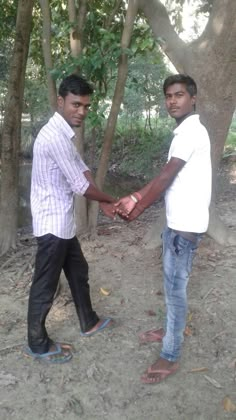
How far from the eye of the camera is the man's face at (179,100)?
271 cm

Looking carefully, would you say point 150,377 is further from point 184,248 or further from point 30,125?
point 30,125

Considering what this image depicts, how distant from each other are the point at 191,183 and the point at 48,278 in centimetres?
126

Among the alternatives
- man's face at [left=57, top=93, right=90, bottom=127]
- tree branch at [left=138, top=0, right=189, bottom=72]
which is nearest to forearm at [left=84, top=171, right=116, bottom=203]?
man's face at [left=57, top=93, right=90, bottom=127]

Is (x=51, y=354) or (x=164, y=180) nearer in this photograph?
(x=164, y=180)

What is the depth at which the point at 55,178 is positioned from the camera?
303 centimetres

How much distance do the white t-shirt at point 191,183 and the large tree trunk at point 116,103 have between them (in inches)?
86.9

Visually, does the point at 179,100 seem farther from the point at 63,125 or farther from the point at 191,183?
the point at 63,125

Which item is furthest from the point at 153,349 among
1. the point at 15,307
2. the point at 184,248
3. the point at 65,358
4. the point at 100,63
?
the point at 100,63

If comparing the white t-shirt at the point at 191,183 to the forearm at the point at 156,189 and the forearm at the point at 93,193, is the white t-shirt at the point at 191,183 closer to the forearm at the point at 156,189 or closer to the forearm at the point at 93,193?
the forearm at the point at 156,189

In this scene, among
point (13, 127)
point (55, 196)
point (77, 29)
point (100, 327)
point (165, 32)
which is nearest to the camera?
point (55, 196)

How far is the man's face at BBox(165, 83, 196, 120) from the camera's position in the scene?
8.89 feet

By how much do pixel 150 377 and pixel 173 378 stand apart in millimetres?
173

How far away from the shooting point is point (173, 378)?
3.09 m

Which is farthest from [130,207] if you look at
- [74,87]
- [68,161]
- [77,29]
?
[77,29]
